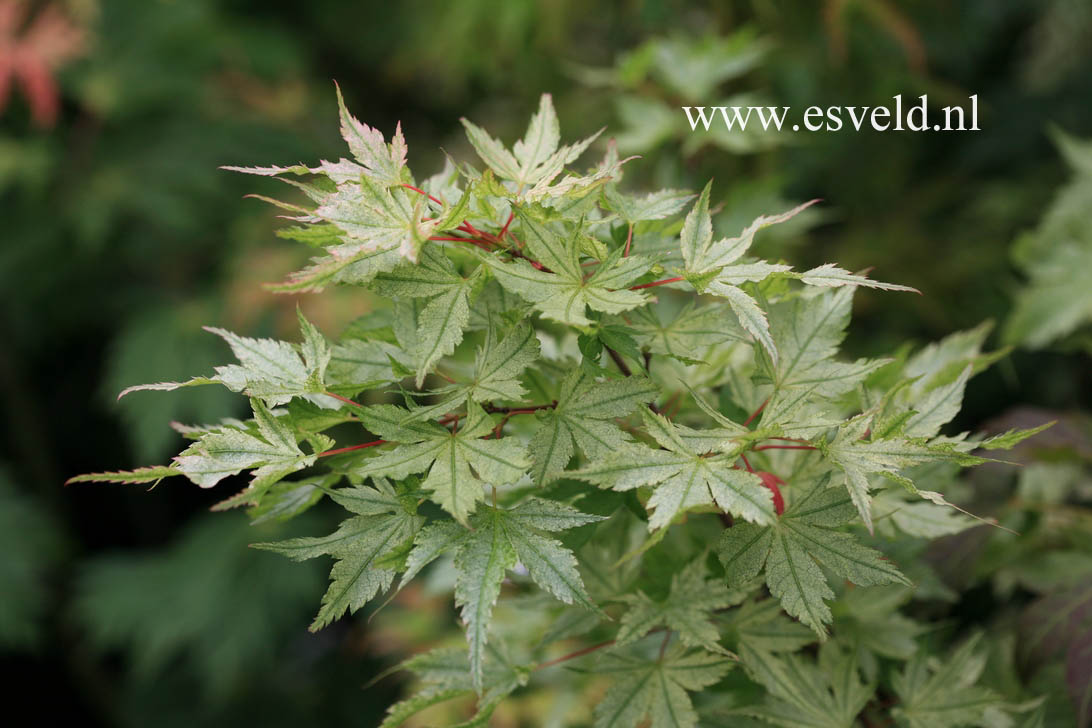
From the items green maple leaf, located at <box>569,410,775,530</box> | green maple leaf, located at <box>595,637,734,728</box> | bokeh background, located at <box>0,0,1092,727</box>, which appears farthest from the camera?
bokeh background, located at <box>0,0,1092,727</box>

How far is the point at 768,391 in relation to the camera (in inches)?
26.3

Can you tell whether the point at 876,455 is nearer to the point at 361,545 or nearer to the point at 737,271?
the point at 737,271

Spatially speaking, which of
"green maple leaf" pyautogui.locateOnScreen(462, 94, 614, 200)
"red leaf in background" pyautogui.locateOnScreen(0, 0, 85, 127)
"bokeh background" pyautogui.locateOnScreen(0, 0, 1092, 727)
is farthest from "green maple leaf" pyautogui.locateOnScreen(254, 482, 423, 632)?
"red leaf in background" pyautogui.locateOnScreen(0, 0, 85, 127)

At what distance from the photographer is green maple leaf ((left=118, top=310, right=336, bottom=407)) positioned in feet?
1.83

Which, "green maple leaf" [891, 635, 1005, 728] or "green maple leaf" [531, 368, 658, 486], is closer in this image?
"green maple leaf" [531, 368, 658, 486]

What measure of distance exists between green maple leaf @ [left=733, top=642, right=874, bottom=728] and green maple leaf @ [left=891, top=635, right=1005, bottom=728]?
51 millimetres

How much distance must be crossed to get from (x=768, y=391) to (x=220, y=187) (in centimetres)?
207

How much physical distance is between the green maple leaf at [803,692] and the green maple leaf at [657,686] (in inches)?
1.1

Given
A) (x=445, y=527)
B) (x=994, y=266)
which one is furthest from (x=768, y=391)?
(x=994, y=266)

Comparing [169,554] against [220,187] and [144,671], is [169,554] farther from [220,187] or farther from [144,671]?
[220,187]

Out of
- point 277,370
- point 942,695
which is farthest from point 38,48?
point 942,695

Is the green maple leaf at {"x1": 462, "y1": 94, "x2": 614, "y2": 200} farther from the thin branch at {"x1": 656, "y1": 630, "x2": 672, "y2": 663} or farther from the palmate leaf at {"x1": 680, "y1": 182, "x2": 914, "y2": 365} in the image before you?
the thin branch at {"x1": 656, "y1": 630, "x2": 672, "y2": 663}

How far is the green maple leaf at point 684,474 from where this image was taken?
0.50 m

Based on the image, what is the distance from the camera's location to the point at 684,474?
1.73ft
